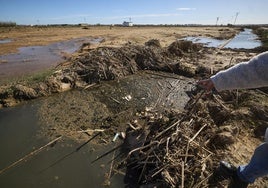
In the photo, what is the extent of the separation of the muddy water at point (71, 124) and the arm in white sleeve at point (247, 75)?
8.42ft

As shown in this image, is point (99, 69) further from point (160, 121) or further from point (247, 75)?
point (247, 75)

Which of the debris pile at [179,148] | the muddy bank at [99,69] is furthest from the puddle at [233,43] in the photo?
the debris pile at [179,148]

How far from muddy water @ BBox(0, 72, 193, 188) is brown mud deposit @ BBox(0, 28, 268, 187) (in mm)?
51

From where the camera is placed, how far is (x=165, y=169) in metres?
3.31

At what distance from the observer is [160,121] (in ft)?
14.7

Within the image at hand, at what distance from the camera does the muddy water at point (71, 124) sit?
3867mm

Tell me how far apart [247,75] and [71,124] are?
4512mm

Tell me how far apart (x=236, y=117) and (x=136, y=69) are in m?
5.87

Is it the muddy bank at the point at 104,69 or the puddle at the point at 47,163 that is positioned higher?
the muddy bank at the point at 104,69

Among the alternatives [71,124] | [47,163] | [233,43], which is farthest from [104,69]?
[233,43]

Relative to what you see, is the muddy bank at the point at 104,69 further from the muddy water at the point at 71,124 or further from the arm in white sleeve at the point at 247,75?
the arm in white sleeve at the point at 247,75

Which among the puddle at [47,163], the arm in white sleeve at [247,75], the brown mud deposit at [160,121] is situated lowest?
the puddle at [47,163]

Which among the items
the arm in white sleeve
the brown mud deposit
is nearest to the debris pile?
the brown mud deposit

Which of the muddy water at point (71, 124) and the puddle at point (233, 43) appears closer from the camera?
the muddy water at point (71, 124)
